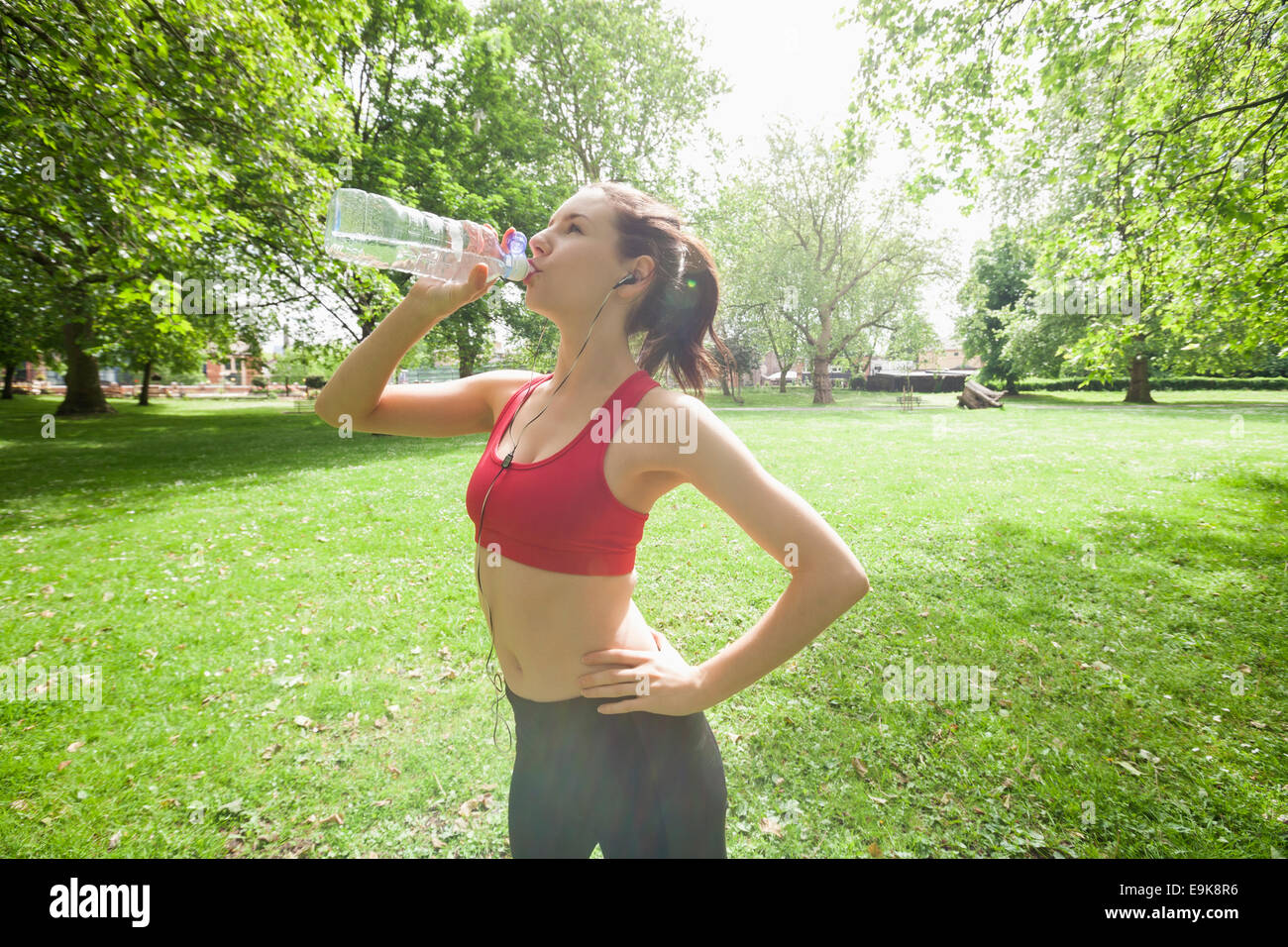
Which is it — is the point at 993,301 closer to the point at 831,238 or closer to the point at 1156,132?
the point at 831,238

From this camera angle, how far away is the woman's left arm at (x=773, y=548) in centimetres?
133

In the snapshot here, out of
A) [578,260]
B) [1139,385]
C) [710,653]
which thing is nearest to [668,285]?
[578,260]

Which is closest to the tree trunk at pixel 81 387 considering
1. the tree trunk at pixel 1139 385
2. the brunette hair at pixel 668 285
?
the brunette hair at pixel 668 285

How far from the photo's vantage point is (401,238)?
2334mm

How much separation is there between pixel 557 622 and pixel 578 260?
1.09 m

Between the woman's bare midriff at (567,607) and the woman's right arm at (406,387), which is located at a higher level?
the woman's right arm at (406,387)

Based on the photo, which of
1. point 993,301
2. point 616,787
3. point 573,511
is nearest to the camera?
point 573,511

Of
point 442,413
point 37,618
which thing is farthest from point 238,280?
point 442,413

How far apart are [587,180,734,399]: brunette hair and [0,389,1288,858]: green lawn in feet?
10.4

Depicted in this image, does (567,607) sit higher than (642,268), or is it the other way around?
(642,268)

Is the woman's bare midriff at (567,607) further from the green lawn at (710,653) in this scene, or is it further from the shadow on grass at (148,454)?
the shadow on grass at (148,454)

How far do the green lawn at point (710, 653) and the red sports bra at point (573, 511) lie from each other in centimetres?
292

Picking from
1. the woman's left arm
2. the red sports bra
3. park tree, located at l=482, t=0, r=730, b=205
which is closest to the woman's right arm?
the red sports bra

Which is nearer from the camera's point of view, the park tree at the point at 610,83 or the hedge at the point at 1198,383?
the park tree at the point at 610,83
